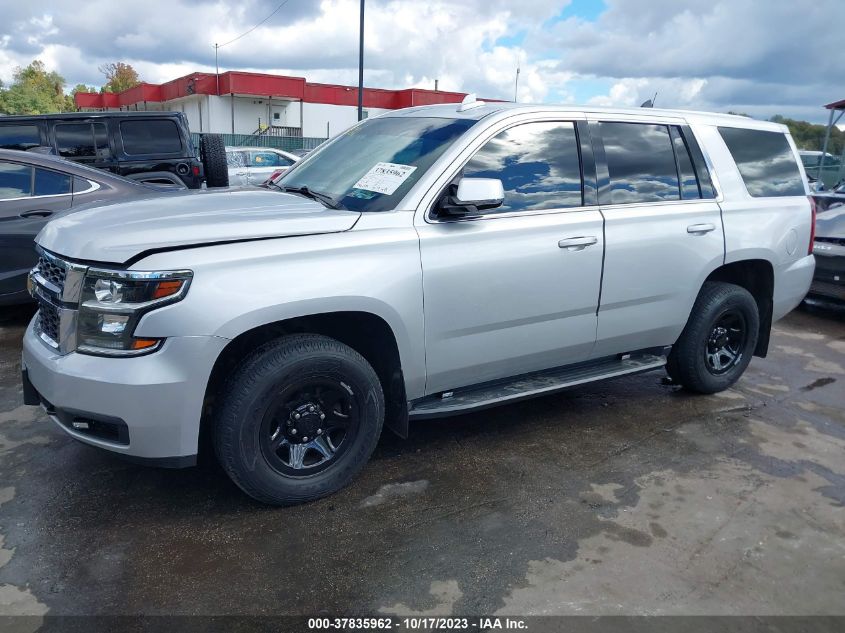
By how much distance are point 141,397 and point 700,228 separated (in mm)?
3428

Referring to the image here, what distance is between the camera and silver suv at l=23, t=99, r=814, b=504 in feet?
9.50

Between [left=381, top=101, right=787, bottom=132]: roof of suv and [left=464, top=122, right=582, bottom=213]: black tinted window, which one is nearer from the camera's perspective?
[left=464, top=122, right=582, bottom=213]: black tinted window

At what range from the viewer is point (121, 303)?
2857mm

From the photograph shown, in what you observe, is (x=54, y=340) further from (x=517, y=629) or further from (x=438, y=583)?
(x=517, y=629)

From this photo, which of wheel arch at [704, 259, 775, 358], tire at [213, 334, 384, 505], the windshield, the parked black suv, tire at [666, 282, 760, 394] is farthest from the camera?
the parked black suv

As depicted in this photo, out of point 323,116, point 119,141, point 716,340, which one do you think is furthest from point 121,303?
point 323,116

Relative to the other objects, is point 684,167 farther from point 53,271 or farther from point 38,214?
point 38,214

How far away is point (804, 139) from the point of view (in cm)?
3259

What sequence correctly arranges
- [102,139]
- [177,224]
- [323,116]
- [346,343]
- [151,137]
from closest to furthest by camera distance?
1. [177,224]
2. [346,343]
3. [102,139]
4. [151,137]
5. [323,116]

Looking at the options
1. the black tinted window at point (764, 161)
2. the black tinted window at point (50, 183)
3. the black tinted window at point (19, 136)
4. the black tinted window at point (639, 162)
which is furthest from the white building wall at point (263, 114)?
the black tinted window at point (639, 162)

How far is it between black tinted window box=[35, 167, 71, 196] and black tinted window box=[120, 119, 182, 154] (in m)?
3.06

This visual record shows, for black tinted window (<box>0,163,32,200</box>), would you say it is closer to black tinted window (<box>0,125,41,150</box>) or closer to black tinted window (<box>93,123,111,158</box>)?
black tinted window (<box>0,125,41,150</box>)

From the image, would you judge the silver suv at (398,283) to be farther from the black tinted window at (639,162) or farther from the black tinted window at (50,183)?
the black tinted window at (50,183)

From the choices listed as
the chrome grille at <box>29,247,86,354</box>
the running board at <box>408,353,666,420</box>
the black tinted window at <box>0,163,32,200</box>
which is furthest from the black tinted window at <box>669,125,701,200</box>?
the black tinted window at <box>0,163,32,200</box>
